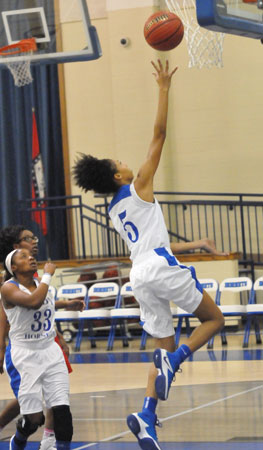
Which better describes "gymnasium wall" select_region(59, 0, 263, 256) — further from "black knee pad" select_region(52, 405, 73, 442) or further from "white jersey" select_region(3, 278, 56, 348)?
"black knee pad" select_region(52, 405, 73, 442)

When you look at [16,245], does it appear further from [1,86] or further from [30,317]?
[1,86]

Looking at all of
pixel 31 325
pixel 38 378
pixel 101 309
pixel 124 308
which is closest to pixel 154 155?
pixel 31 325

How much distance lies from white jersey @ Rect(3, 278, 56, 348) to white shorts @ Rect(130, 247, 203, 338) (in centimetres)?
57

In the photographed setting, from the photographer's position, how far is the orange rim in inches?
419

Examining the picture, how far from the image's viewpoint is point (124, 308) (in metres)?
13.6

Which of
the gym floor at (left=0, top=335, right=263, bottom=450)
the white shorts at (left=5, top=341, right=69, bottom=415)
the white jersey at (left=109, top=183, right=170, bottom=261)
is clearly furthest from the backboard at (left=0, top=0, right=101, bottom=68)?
the white shorts at (left=5, top=341, right=69, bottom=415)

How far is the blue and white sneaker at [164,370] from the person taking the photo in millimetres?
5578

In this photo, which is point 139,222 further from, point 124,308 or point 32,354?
point 124,308

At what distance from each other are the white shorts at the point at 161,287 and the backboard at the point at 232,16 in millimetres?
2205

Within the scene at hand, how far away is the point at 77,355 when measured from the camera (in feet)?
42.4

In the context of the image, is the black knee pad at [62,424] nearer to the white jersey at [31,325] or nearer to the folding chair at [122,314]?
the white jersey at [31,325]

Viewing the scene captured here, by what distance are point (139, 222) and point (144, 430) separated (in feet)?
4.09

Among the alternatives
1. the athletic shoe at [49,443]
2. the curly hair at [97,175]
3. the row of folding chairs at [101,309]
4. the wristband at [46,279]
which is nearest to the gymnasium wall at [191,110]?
the row of folding chairs at [101,309]

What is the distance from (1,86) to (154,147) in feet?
39.6
